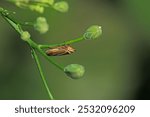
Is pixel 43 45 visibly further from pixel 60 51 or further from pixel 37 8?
pixel 37 8

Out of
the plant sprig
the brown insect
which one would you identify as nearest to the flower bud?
the plant sprig

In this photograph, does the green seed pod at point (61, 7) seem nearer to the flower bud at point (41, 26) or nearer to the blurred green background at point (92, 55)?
the flower bud at point (41, 26)

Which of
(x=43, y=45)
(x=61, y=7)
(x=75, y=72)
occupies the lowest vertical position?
(x=75, y=72)

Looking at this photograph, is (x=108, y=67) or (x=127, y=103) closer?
(x=127, y=103)

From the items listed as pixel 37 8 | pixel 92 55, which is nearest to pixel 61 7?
pixel 37 8

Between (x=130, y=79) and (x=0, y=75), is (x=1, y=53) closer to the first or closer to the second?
(x=0, y=75)

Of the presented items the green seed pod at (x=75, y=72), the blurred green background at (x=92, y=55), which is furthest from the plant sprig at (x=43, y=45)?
the blurred green background at (x=92, y=55)

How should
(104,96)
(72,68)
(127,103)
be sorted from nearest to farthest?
1. (72,68)
2. (127,103)
3. (104,96)

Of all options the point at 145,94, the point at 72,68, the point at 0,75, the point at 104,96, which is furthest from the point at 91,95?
the point at 72,68
